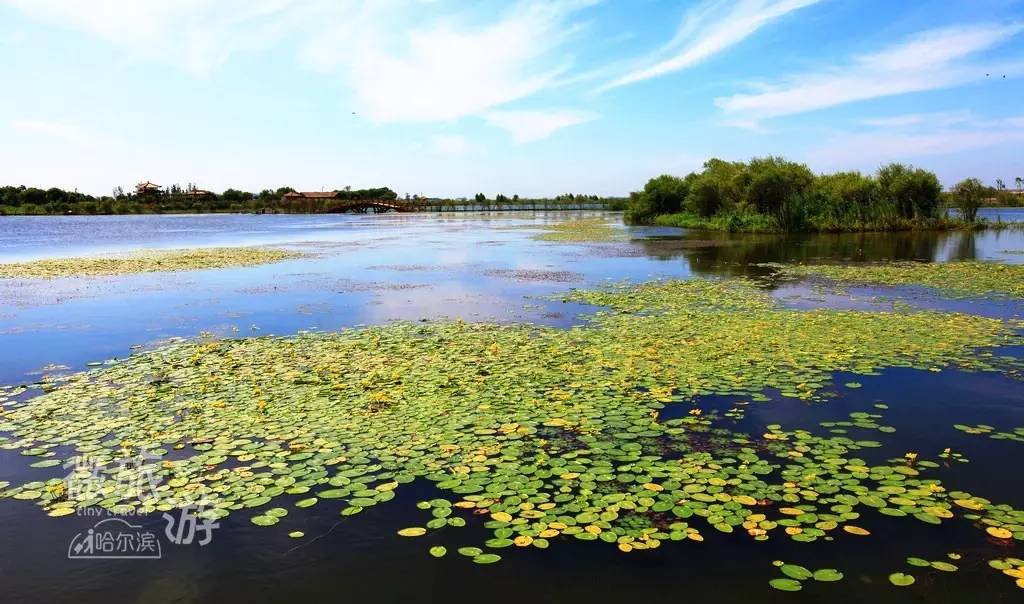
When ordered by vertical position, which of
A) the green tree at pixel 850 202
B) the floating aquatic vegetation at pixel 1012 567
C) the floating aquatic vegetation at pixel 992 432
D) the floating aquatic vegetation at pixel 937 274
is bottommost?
the floating aquatic vegetation at pixel 1012 567

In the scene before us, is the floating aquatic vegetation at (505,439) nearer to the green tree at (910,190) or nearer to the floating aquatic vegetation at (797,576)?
the floating aquatic vegetation at (797,576)

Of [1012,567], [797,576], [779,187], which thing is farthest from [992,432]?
[779,187]

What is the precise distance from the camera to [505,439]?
6.73 m

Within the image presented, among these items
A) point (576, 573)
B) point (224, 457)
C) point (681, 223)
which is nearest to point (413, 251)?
point (224, 457)

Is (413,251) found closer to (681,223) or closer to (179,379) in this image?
(179,379)

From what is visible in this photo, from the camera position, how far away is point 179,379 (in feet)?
30.0

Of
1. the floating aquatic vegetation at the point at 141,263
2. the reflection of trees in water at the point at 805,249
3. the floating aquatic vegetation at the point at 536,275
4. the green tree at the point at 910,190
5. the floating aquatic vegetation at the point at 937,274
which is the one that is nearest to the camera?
the floating aquatic vegetation at the point at 937,274

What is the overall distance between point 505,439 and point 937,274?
2047 cm

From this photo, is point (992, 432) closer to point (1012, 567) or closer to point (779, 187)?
point (1012, 567)

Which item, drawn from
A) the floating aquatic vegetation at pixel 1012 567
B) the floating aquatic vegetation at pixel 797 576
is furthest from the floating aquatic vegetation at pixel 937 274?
the floating aquatic vegetation at pixel 797 576

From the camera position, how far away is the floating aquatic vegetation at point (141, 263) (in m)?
24.7

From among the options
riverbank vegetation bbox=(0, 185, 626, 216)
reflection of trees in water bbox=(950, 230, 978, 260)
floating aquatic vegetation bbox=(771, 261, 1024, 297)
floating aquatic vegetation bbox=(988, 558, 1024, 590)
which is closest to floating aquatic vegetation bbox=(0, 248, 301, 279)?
floating aquatic vegetation bbox=(771, 261, 1024, 297)

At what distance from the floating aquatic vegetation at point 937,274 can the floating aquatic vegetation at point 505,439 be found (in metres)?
7.61

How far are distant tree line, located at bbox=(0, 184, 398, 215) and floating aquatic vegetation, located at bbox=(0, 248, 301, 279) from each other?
4598 inches
